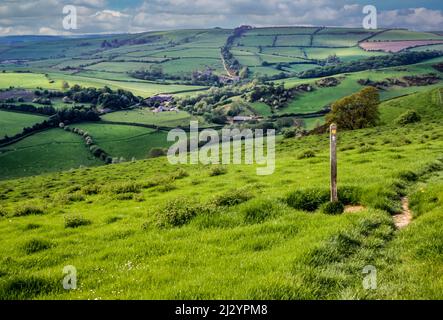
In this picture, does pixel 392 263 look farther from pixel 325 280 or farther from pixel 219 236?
pixel 219 236

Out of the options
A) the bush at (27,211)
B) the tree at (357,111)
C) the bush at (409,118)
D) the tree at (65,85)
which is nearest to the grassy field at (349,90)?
the tree at (357,111)

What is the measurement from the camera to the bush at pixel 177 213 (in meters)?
13.9

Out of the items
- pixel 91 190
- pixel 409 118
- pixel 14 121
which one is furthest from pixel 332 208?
pixel 14 121

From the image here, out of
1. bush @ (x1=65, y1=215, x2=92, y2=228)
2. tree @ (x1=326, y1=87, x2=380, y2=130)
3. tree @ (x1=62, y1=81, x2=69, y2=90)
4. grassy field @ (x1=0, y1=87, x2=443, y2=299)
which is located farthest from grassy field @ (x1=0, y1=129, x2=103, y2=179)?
bush @ (x1=65, y1=215, x2=92, y2=228)

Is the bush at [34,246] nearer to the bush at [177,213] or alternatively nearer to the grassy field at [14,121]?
the bush at [177,213]

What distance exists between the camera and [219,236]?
39.9 ft

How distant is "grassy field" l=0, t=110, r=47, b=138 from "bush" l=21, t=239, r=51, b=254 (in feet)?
381

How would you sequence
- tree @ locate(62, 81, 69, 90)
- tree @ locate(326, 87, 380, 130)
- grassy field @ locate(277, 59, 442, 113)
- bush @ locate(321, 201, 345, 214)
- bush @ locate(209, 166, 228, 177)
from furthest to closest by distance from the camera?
tree @ locate(62, 81, 69, 90) → grassy field @ locate(277, 59, 442, 113) → tree @ locate(326, 87, 380, 130) → bush @ locate(209, 166, 228, 177) → bush @ locate(321, 201, 345, 214)

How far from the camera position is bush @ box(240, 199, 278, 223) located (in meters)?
13.9

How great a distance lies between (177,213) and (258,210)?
2750 mm

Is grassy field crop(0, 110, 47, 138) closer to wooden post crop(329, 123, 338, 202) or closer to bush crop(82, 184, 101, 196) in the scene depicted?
bush crop(82, 184, 101, 196)
